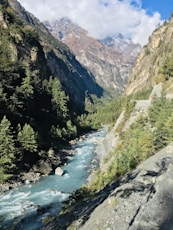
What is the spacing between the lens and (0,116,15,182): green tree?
6306 cm

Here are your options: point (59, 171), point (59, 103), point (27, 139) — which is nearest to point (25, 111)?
point (27, 139)

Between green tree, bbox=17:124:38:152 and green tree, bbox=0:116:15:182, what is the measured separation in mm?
4070

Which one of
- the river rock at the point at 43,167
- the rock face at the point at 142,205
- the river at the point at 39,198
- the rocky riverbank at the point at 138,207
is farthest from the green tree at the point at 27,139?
the rock face at the point at 142,205

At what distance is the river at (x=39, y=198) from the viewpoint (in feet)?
144

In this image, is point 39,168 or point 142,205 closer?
point 142,205

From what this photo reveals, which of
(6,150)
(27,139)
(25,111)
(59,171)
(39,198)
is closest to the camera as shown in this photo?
(39,198)

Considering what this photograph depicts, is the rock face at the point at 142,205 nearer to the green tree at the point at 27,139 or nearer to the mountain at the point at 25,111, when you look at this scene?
the mountain at the point at 25,111

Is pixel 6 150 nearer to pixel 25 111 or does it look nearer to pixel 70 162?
pixel 70 162

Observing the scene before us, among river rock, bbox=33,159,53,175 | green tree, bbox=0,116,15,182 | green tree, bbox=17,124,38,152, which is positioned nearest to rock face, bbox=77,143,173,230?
green tree, bbox=0,116,15,182

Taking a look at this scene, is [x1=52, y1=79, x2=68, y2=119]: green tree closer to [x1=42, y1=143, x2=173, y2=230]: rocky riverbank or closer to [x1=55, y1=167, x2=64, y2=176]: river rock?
[x1=55, y1=167, x2=64, y2=176]: river rock

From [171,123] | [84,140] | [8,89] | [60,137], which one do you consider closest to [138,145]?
[171,123]

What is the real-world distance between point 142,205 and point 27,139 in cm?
5138

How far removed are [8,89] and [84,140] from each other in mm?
41674

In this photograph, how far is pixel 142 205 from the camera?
87.4ft
